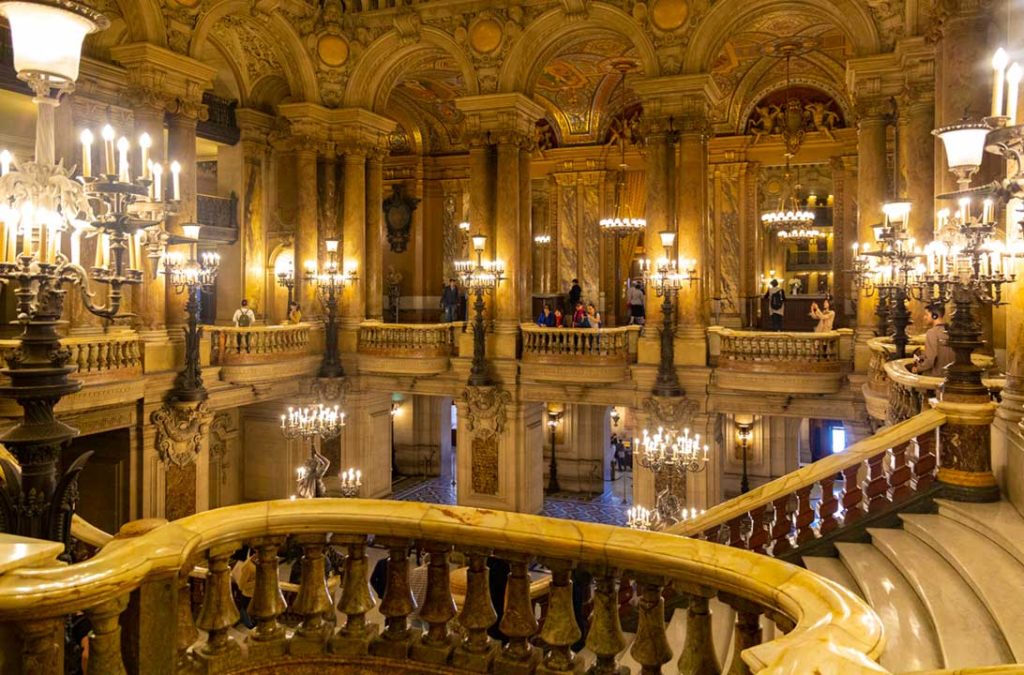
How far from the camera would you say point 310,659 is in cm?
377

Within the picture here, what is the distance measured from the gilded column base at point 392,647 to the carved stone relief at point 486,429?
42.1 feet

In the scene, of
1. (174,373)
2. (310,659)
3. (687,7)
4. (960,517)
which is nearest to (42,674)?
(310,659)

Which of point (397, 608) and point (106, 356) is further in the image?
point (106, 356)

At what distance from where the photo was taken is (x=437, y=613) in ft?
12.3

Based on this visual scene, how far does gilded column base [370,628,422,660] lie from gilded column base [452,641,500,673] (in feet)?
0.74

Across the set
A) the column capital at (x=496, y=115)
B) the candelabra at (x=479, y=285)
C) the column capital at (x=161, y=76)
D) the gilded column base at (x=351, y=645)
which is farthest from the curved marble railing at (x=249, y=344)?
the gilded column base at (x=351, y=645)

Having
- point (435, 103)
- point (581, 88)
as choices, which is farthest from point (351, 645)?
point (435, 103)

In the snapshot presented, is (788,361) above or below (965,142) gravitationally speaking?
below

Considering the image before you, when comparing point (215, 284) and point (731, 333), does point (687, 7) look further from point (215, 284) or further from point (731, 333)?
point (215, 284)

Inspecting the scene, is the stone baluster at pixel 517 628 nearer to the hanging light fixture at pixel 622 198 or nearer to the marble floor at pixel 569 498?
the marble floor at pixel 569 498

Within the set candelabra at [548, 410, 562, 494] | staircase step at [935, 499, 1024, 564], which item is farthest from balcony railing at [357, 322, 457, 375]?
staircase step at [935, 499, 1024, 564]

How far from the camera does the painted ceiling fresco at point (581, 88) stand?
19969 mm

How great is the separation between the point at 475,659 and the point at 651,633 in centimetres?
82

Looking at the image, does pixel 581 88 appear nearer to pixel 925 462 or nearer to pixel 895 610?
pixel 925 462
